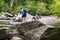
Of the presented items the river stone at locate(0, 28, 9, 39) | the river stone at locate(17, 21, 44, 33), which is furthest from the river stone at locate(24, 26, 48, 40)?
the river stone at locate(0, 28, 9, 39)

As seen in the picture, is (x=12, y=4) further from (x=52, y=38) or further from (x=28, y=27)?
(x=52, y=38)

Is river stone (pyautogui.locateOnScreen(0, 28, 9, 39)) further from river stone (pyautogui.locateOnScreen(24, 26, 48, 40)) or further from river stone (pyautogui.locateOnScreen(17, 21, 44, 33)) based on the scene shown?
river stone (pyautogui.locateOnScreen(24, 26, 48, 40))

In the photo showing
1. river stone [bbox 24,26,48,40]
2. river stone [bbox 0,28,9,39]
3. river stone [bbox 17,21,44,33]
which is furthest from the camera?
→ river stone [bbox 0,28,9,39]

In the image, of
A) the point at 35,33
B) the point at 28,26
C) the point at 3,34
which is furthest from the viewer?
the point at 28,26

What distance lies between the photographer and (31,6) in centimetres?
3541

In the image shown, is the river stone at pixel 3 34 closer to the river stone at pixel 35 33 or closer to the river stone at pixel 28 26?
the river stone at pixel 28 26

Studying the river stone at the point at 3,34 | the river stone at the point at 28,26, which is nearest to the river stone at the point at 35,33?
the river stone at the point at 28,26

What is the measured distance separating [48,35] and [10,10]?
31.7 metres

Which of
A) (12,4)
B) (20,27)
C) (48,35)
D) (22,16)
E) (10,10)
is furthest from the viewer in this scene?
(12,4)

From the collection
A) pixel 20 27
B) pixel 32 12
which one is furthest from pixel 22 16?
pixel 32 12

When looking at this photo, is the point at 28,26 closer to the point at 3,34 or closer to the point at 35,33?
the point at 3,34

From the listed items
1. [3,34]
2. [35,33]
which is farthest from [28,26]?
[35,33]

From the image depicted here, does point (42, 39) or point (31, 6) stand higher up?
point (42, 39)

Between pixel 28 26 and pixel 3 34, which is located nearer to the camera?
pixel 3 34
